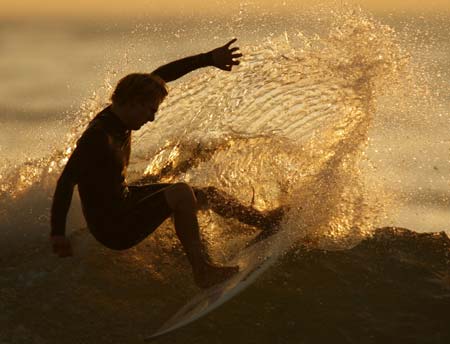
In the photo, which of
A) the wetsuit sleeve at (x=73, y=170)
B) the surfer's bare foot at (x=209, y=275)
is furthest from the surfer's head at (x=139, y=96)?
the surfer's bare foot at (x=209, y=275)

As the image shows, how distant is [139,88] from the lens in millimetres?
10211

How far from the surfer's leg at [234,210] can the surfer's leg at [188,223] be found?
0.33m

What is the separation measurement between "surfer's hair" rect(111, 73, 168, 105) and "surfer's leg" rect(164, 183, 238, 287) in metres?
0.68

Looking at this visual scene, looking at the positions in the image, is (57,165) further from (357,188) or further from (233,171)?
(357,188)

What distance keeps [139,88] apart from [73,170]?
74 centimetres

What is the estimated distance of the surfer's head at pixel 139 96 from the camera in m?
10.2

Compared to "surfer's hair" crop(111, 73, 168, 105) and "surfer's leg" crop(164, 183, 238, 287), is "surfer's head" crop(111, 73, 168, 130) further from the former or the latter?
"surfer's leg" crop(164, 183, 238, 287)

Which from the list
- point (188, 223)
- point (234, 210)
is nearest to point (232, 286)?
point (188, 223)

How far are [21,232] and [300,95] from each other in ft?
8.82

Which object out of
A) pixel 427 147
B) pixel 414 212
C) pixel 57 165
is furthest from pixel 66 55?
pixel 57 165

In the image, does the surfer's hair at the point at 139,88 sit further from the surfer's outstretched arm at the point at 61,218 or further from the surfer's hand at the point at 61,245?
the surfer's hand at the point at 61,245

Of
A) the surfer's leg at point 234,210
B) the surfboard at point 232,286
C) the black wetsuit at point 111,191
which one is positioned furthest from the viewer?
the surfer's leg at point 234,210

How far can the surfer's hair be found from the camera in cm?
1022

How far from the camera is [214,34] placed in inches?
1180
